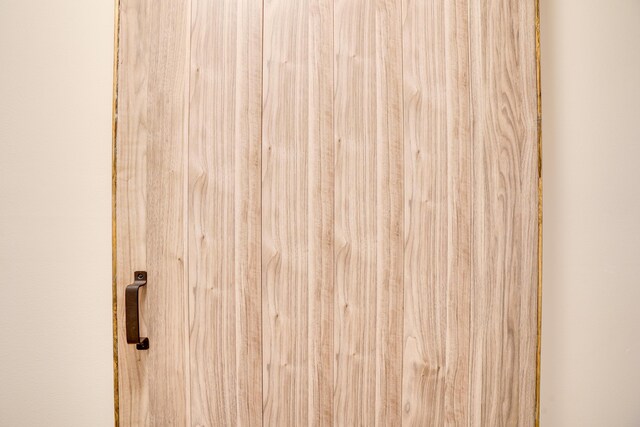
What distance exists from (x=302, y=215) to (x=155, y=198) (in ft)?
1.41

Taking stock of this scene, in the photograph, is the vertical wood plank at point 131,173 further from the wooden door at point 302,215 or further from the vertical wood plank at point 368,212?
the vertical wood plank at point 368,212

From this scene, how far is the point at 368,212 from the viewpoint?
33.9 inches

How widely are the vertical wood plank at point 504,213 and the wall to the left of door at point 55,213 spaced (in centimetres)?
115

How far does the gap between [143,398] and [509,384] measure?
1062 millimetres

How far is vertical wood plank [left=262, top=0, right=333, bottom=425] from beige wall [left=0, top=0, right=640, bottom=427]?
545 millimetres

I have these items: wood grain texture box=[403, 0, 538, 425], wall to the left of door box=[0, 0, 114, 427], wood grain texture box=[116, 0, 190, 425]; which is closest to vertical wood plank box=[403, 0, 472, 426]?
wood grain texture box=[403, 0, 538, 425]

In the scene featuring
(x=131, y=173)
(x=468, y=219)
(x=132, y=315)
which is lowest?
(x=132, y=315)

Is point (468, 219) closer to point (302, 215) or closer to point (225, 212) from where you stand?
point (302, 215)

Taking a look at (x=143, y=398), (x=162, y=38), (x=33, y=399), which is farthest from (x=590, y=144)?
(x=33, y=399)

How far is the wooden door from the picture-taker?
2.79 feet

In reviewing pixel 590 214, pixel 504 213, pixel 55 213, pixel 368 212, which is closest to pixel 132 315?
pixel 55 213

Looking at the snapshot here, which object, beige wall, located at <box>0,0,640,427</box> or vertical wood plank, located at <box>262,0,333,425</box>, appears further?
beige wall, located at <box>0,0,640,427</box>

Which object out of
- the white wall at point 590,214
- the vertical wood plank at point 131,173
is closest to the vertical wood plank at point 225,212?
the vertical wood plank at point 131,173

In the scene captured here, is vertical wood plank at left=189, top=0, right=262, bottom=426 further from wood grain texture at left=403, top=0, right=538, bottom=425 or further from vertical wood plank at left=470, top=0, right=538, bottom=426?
vertical wood plank at left=470, top=0, right=538, bottom=426
